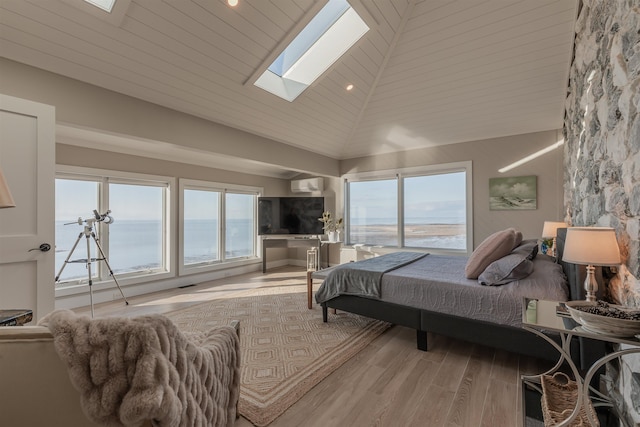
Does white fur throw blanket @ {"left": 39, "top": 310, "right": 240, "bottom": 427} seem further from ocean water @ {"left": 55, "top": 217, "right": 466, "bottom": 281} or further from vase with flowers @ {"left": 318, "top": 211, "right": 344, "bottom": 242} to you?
vase with flowers @ {"left": 318, "top": 211, "right": 344, "bottom": 242}

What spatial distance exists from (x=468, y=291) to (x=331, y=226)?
12.8ft

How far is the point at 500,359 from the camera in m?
2.37

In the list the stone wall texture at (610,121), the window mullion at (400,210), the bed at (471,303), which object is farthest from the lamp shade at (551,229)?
the window mullion at (400,210)

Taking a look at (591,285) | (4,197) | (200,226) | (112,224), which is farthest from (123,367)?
(200,226)

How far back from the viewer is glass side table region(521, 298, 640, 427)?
46.7 inches

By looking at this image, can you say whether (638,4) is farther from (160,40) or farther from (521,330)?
(160,40)

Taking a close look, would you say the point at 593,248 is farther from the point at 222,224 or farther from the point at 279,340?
the point at 222,224

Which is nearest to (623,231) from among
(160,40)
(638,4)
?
(638,4)

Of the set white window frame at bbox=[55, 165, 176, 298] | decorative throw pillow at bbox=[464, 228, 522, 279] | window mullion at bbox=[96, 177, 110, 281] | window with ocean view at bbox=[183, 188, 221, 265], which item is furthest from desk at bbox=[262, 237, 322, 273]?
decorative throw pillow at bbox=[464, 228, 522, 279]

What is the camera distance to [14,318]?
1568mm

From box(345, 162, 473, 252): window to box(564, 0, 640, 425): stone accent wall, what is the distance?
6.69 ft

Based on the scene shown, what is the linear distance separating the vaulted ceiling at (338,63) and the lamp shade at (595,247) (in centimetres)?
246

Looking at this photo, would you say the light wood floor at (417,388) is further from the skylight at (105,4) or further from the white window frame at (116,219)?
the white window frame at (116,219)

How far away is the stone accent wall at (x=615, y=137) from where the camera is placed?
1.50 meters
